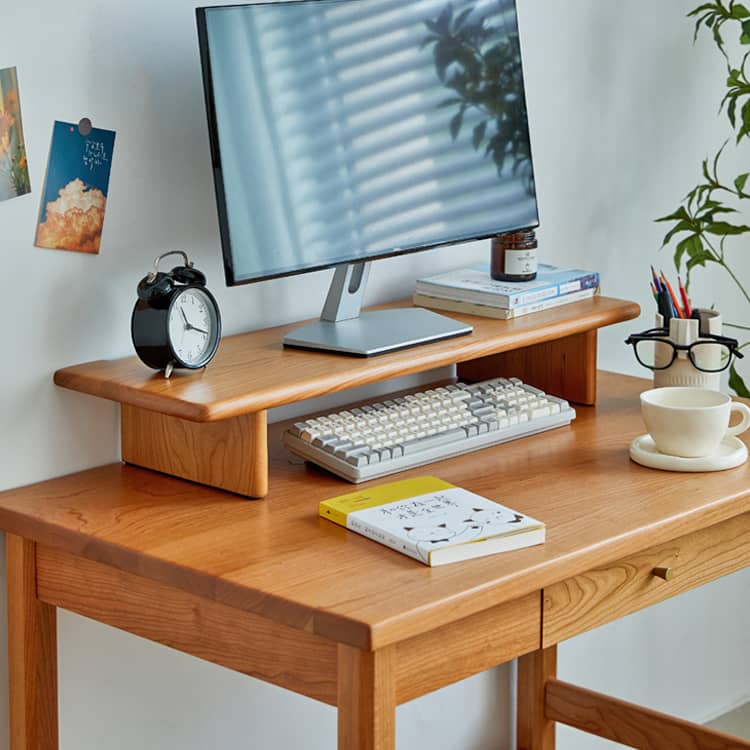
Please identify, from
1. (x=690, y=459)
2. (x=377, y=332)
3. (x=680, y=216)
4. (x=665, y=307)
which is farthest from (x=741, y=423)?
(x=680, y=216)

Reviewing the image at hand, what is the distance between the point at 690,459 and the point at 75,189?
2.71 ft

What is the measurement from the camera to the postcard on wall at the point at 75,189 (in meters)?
1.69

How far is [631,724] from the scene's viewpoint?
2.11 metres

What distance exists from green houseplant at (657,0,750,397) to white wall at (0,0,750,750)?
1.6 inches

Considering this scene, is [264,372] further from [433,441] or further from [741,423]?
[741,423]

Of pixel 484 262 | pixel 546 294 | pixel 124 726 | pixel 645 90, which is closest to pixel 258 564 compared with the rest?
pixel 124 726

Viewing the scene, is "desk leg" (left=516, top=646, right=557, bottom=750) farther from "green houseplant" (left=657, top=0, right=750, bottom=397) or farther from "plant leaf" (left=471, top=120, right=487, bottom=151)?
"plant leaf" (left=471, top=120, right=487, bottom=151)

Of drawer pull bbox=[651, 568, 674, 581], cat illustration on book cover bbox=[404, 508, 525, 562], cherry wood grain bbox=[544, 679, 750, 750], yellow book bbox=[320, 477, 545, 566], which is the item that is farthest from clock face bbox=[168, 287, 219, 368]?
cherry wood grain bbox=[544, 679, 750, 750]

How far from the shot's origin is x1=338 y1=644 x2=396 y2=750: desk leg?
132 cm

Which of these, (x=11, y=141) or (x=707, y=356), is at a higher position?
(x=11, y=141)

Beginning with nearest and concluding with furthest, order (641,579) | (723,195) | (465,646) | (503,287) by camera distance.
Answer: (465,646)
(641,579)
(503,287)
(723,195)

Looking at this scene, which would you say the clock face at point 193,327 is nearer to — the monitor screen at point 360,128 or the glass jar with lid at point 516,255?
the monitor screen at point 360,128

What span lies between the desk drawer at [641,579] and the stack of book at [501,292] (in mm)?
463

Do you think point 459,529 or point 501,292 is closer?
point 459,529
